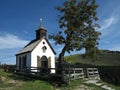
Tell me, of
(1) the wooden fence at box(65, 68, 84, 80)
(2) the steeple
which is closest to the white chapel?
(2) the steeple

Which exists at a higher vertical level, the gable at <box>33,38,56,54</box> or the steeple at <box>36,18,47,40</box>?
the steeple at <box>36,18,47,40</box>

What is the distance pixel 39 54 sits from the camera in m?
38.2

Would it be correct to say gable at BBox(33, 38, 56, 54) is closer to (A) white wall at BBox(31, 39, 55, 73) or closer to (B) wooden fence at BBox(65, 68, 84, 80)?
(A) white wall at BBox(31, 39, 55, 73)

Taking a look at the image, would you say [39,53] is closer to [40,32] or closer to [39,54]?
[39,54]

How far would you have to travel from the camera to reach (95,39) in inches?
1230

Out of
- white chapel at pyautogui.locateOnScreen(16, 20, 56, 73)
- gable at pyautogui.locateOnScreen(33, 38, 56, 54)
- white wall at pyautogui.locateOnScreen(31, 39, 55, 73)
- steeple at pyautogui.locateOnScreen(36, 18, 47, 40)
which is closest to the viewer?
white wall at pyautogui.locateOnScreen(31, 39, 55, 73)

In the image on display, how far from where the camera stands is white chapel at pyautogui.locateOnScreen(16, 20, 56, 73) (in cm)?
3744

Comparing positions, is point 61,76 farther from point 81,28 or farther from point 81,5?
point 81,5

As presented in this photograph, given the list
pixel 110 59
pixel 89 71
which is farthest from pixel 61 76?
pixel 110 59

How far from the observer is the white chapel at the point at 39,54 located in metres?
37.4

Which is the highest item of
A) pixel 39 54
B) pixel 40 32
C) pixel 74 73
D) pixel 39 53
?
pixel 40 32

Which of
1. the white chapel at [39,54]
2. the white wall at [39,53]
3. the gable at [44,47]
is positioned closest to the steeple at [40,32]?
the white chapel at [39,54]

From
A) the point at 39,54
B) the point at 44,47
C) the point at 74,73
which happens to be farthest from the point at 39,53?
the point at 74,73

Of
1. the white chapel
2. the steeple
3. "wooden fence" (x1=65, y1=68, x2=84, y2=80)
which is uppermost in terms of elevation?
the steeple
